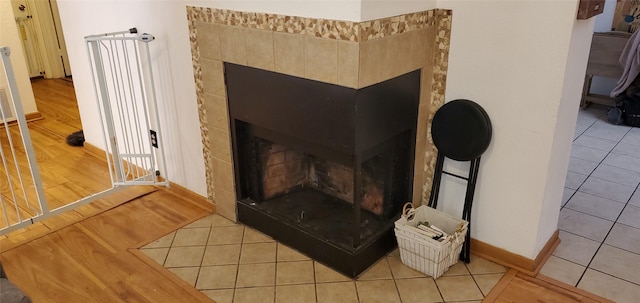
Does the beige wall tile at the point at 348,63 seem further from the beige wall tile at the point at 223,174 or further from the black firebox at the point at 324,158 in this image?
the beige wall tile at the point at 223,174

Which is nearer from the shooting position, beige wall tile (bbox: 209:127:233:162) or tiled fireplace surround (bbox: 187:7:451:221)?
tiled fireplace surround (bbox: 187:7:451:221)

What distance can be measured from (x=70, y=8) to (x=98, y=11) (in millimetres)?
398

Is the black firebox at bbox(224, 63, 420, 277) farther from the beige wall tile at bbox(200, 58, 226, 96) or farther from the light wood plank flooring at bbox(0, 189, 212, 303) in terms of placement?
the light wood plank flooring at bbox(0, 189, 212, 303)

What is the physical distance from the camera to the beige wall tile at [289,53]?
2.22m

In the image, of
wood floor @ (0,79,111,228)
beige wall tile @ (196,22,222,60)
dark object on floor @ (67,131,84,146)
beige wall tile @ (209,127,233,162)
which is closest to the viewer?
beige wall tile @ (196,22,222,60)

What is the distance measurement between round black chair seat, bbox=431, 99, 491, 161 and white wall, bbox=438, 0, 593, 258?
2.6 inches

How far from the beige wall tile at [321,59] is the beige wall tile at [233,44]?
0.42 meters

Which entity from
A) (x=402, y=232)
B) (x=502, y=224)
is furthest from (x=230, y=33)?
(x=502, y=224)

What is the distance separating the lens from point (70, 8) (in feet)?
11.8

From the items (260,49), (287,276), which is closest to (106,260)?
(287,276)

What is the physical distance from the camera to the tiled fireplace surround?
2066 millimetres

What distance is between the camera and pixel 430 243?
2324 millimetres

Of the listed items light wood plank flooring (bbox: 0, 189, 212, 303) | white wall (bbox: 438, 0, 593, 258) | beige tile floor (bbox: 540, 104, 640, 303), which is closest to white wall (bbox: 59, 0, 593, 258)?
white wall (bbox: 438, 0, 593, 258)

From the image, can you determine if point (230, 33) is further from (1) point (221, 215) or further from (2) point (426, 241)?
Answer: (2) point (426, 241)
